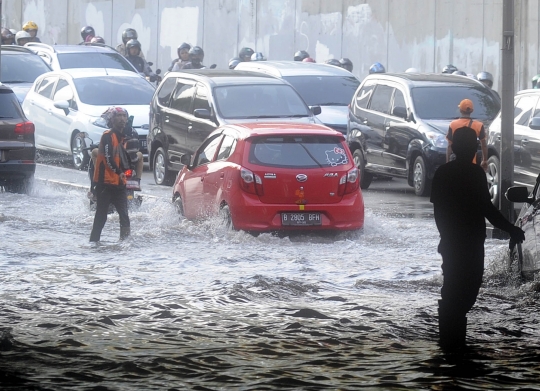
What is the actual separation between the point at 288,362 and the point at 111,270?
440 cm

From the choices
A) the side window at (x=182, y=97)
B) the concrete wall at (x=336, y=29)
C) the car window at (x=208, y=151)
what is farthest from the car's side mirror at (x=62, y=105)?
the concrete wall at (x=336, y=29)

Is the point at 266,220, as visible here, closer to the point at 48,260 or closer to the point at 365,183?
the point at 48,260

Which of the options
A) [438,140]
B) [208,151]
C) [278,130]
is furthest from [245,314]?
[438,140]

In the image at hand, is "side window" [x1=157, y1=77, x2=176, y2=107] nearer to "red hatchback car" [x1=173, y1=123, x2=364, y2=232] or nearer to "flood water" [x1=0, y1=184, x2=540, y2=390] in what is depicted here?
"flood water" [x1=0, y1=184, x2=540, y2=390]

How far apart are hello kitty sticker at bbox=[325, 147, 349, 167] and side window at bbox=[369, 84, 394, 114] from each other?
5.95m

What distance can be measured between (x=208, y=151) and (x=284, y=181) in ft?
5.59

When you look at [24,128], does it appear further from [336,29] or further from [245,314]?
[336,29]

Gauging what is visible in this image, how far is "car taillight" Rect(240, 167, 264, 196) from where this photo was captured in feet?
46.3

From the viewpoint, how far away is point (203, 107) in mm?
20078

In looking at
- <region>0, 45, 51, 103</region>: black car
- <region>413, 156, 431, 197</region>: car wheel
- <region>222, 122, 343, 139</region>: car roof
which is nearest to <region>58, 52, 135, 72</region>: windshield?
<region>0, 45, 51, 103</region>: black car

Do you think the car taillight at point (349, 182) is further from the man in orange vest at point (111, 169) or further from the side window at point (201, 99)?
the side window at point (201, 99)

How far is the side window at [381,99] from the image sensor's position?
2056 centimetres

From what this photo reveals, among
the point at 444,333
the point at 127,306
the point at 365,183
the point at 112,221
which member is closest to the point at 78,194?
the point at 112,221

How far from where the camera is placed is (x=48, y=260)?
42.8 feet
